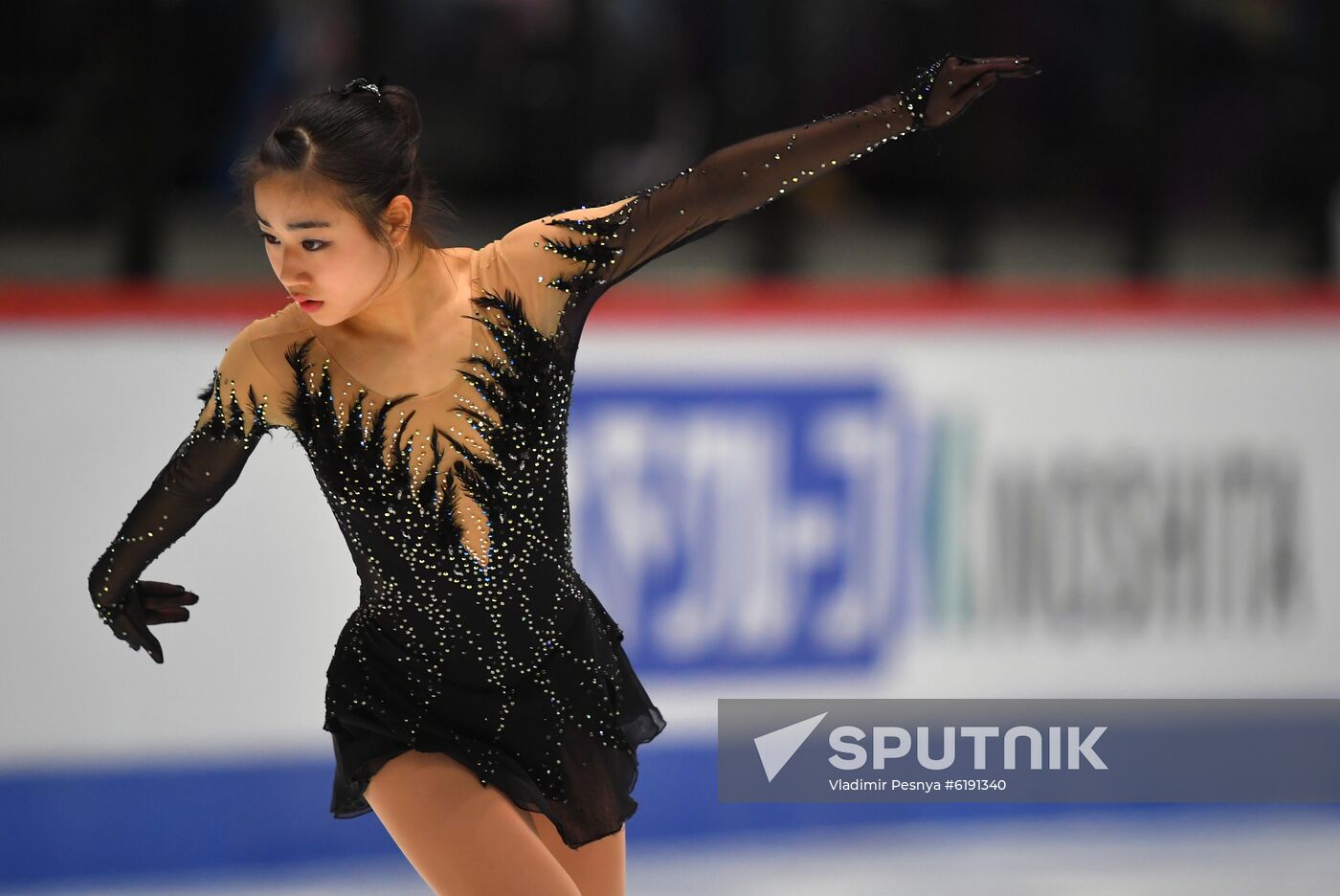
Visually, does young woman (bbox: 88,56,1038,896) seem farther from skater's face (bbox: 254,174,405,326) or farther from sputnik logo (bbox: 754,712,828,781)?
sputnik logo (bbox: 754,712,828,781)

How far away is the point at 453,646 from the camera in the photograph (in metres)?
2.21

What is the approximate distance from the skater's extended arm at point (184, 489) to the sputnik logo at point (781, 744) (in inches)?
52.9

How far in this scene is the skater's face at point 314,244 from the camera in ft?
6.53

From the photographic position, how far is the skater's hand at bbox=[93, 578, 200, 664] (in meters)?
2.35

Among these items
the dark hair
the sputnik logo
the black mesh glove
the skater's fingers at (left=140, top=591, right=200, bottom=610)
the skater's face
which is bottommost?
the sputnik logo

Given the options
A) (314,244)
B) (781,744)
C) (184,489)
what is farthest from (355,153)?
(781,744)

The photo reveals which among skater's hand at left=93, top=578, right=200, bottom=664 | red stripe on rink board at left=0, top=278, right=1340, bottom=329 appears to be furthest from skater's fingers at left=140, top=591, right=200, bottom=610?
red stripe on rink board at left=0, top=278, right=1340, bottom=329

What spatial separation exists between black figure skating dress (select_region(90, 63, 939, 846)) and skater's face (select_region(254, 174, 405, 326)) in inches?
5.2

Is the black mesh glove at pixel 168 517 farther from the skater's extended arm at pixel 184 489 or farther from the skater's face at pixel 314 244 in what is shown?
the skater's face at pixel 314 244

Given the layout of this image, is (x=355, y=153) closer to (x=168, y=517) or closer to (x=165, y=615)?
(x=168, y=517)

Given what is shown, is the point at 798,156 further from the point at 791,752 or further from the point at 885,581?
the point at 885,581

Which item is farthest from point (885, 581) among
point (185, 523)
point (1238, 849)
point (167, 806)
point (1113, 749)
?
point (185, 523)

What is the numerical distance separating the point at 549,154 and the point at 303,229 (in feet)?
6.97

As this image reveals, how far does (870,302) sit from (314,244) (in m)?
2.30
